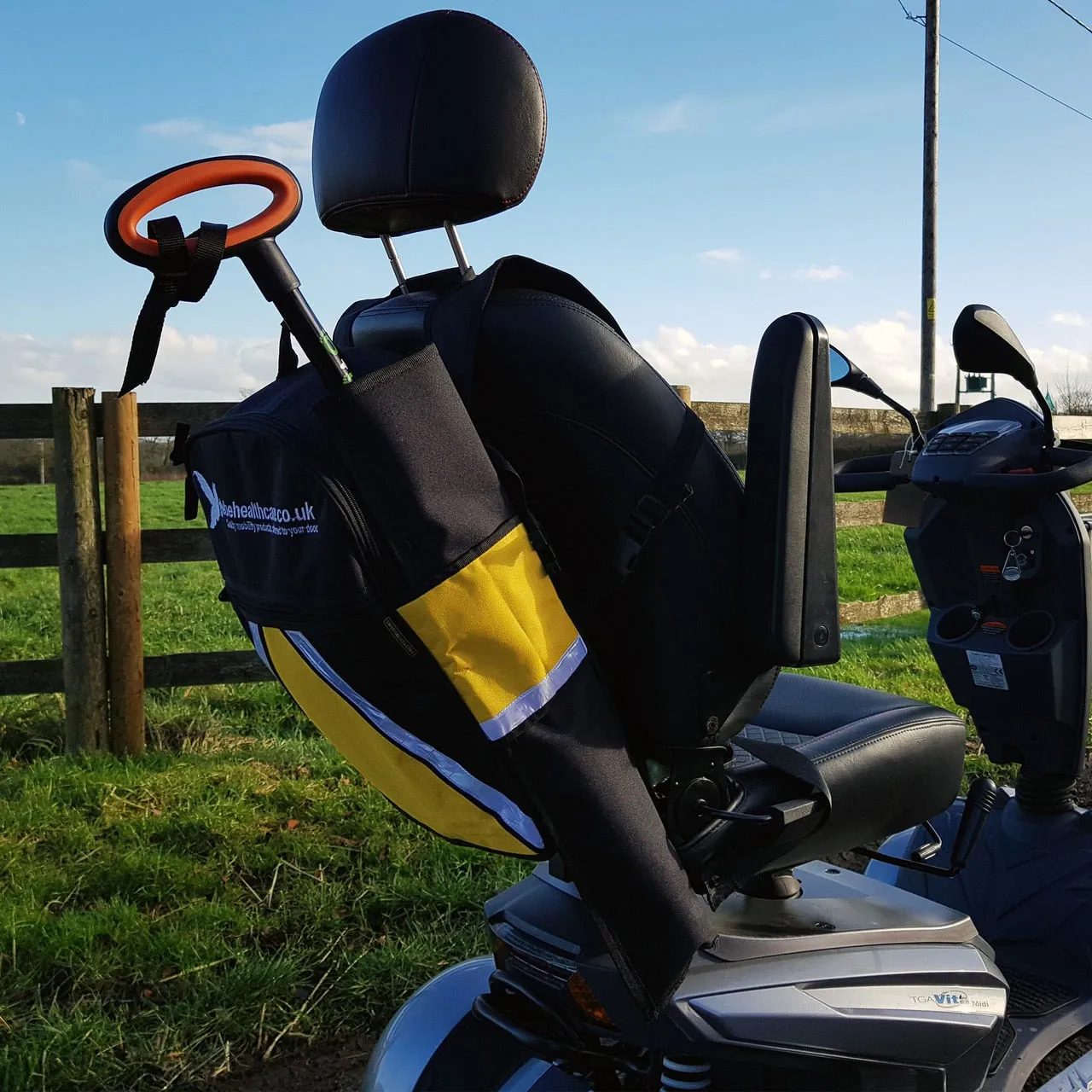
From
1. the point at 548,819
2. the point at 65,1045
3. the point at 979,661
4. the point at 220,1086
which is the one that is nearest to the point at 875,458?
the point at 979,661

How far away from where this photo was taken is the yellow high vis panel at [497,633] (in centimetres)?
135

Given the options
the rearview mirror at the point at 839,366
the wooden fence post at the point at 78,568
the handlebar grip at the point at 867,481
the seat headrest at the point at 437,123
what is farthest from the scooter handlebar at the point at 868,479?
the wooden fence post at the point at 78,568

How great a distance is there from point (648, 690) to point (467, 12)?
1052 mm

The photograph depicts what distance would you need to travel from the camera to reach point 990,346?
7.61ft

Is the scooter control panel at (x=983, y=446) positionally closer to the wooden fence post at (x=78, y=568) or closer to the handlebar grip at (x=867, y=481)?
the handlebar grip at (x=867, y=481)

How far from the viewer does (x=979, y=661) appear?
249 cm

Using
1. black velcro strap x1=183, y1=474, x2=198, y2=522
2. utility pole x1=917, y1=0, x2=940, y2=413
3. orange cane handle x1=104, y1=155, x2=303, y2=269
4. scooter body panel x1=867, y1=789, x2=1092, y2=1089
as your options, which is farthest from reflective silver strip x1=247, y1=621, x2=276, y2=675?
utility pole x1=917, y1=0, x2=940, y2=413

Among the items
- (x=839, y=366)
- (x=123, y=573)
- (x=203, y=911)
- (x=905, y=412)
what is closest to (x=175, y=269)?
(x=839, y=366)

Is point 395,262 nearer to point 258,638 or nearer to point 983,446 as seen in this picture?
point 258,638

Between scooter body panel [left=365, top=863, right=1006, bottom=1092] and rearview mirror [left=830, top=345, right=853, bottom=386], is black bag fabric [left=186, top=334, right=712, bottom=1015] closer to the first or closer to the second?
scooter body panel [left=365, top=863, right=1006, bottom=1092]

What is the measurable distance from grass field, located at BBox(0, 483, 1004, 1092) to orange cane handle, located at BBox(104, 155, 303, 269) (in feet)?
6.67

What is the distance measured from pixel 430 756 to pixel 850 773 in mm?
722

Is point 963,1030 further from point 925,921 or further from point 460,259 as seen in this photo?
point 460,259

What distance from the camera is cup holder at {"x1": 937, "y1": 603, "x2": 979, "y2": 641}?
2539mm
